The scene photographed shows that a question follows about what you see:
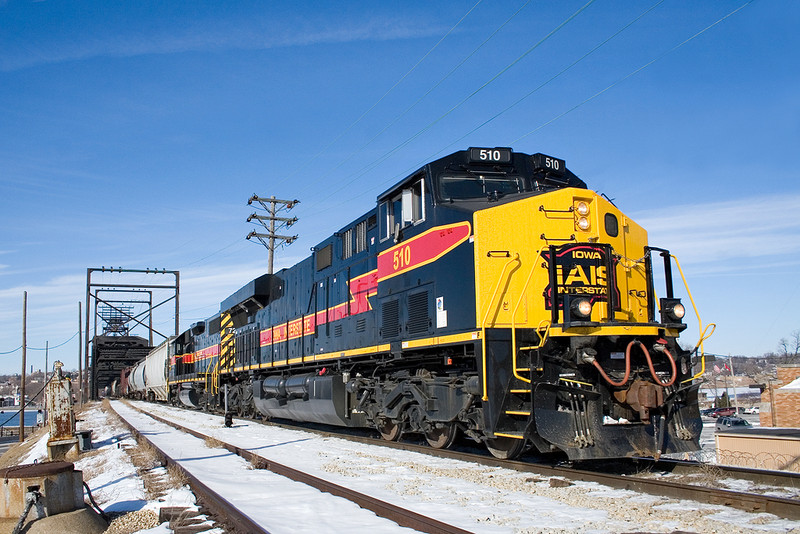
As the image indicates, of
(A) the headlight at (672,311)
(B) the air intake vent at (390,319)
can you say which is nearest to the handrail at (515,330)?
(A) the headlight at (672,311)

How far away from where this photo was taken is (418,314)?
31.4 feet

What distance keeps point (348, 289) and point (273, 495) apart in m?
6.32

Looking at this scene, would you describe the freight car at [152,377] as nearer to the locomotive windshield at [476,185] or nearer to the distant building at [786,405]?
the locomotive windshield at [476,185]

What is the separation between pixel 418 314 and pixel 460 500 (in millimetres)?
3784

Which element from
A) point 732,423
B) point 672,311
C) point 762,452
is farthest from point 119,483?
point 732,423

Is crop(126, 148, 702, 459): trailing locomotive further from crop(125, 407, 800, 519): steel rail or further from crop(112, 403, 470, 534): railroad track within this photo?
crop(112, 403, 470, 534): railroad track

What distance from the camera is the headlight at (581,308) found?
719 cm

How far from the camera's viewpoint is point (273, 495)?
21.9 ft

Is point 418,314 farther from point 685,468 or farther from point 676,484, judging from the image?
point 676,484

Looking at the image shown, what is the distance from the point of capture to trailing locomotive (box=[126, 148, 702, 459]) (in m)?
7.11

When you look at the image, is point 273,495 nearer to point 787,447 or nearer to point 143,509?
point 143,509

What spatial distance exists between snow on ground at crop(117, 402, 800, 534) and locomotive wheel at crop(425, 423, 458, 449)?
0.44 metres

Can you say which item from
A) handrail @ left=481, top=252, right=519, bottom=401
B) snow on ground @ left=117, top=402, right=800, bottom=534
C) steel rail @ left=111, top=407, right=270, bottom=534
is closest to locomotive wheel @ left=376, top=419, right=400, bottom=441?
snow on ground @ left=117, top=402, right=800, bottom=534

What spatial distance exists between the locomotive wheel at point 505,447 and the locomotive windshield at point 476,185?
3267mm
